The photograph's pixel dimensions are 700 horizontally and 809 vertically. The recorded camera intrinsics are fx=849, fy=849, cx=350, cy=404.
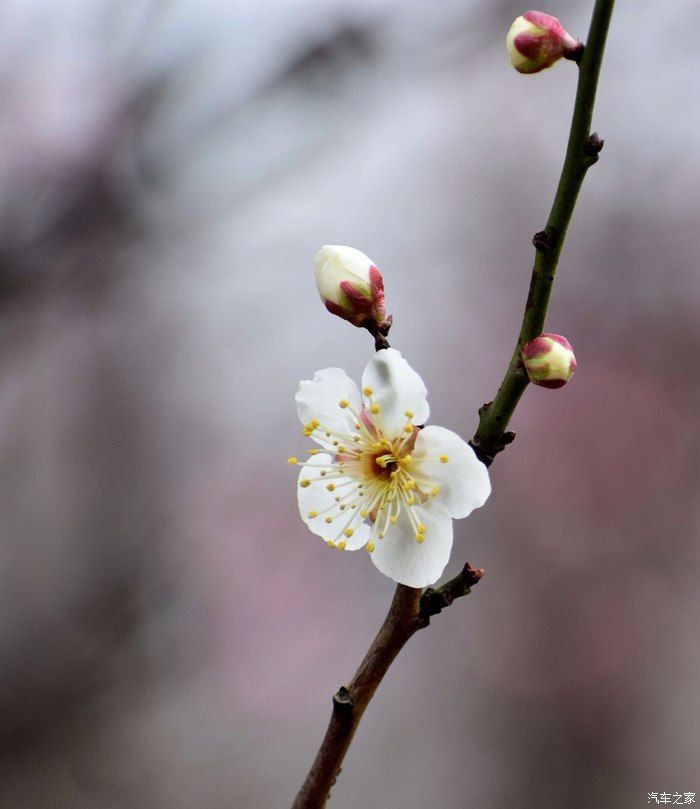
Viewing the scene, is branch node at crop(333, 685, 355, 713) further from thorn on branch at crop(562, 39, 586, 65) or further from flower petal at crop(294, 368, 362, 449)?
thorn on branch at crop(562, 39, 586, 65)

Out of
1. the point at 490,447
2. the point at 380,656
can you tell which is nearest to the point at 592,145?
the point at 490,447

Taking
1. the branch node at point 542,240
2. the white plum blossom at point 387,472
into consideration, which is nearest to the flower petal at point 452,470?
the white plum blossom at point 387,472

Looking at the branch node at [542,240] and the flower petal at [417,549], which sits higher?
the branch node at [542,240]

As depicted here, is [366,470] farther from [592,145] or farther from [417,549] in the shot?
[592,145]

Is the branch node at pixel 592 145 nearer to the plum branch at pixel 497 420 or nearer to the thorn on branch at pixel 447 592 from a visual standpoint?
the plum branch at pixel 497 420

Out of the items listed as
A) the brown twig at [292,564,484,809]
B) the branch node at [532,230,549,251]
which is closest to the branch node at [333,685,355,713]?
the brown twig at [292,564,484,809]
